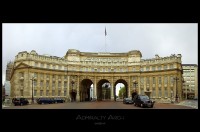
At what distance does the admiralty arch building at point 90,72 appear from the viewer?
981 inches

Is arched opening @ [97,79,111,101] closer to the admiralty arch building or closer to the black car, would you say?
the admiralty arch building

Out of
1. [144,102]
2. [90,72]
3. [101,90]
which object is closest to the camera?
[144,102]

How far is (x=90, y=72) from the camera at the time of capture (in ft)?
92.4

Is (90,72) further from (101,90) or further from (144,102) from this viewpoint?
(101,90)

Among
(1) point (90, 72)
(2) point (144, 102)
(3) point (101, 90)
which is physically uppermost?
(1) point (90, 72)

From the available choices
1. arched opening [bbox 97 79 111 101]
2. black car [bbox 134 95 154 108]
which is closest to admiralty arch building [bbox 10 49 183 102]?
black car [bbox 134 95 154 108]

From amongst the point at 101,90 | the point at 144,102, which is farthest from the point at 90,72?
the point at 101,90

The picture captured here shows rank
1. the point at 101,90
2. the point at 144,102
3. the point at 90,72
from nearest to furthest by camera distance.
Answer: the point at 144,102 → the point at 90,72 → the point at 101,90

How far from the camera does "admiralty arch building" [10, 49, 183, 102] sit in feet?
81.7

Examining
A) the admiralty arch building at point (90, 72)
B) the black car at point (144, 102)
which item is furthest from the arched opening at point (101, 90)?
the black car at point (144, 102)

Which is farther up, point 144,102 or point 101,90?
point 144,102

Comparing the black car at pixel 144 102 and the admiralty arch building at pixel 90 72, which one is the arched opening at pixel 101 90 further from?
the black car at pixel 144 102
